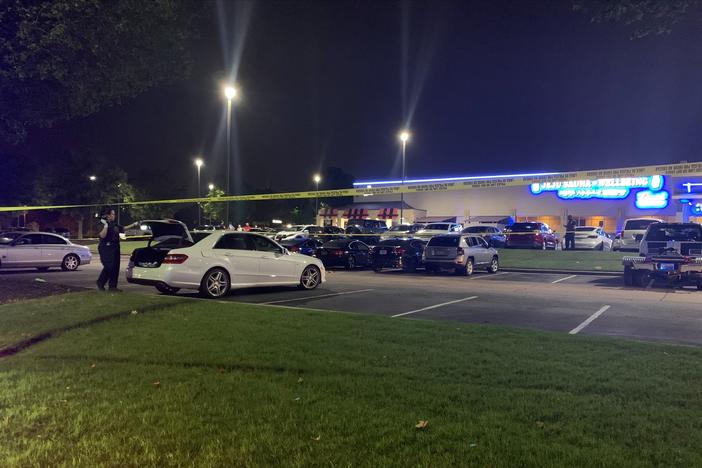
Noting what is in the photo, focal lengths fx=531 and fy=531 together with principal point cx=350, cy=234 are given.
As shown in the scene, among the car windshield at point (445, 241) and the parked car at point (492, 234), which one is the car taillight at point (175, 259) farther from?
the parked car at point (492, 234)

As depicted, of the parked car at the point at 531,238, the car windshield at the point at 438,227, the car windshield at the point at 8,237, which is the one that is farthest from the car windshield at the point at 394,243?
the car windshield at the point at 8,237

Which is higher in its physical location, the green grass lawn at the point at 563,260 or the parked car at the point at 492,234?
the parked car at the point at 492,234

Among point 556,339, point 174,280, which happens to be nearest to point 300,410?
point 556,339

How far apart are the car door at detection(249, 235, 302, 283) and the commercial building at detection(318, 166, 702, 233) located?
22.3 m

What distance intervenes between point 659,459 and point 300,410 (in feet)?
8.58

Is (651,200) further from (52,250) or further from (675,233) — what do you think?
(52,250)

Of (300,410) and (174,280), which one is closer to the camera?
(300,410)

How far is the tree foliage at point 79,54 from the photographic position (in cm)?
980

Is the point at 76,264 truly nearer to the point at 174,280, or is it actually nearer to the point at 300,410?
the point at 174,280

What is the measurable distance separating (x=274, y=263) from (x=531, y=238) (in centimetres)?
2191

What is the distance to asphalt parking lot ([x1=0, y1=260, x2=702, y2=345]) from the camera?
9234 millimetres

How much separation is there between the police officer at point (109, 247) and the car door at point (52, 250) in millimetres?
9456

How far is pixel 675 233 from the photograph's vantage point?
1543cm

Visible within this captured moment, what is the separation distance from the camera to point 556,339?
23.5 feet
